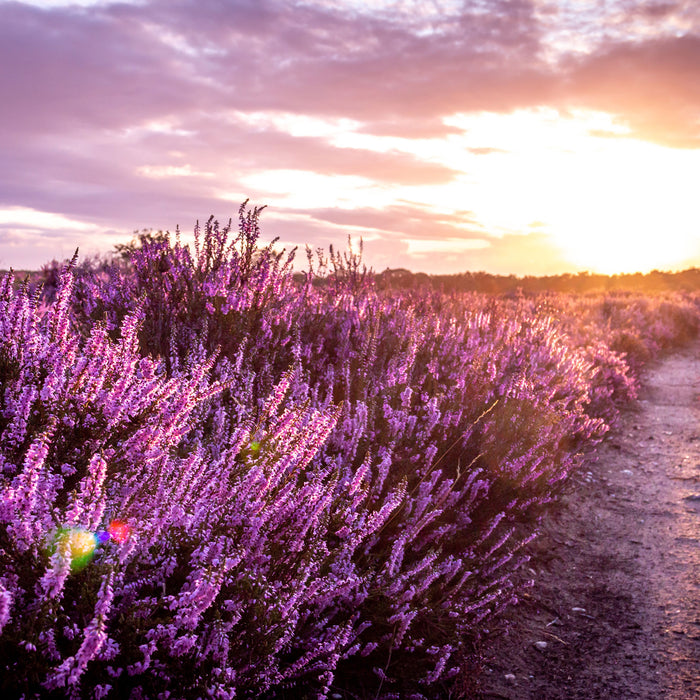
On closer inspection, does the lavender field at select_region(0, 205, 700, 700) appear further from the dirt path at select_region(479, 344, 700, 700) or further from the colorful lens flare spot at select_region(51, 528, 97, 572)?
the dirt path at select_region(479, 344, 700, 700)

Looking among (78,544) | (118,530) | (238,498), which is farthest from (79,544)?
(238,498)

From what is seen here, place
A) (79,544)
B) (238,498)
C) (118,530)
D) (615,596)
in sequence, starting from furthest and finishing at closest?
(615,596)
(238,498)
(118,530)
(79,544)

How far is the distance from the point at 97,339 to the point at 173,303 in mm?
2221

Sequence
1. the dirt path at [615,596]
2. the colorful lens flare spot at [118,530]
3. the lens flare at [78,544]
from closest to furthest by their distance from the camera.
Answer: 1. the lens flare at [78,544]
2. the colorful lens flare spot at [118,530]
3. the dirt path at [615,596]

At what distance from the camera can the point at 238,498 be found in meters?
2.09

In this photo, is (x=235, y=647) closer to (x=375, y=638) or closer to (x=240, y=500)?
(x=240, y=500)

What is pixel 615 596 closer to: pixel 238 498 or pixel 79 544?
pixel 238 498

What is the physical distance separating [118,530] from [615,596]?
3009mm

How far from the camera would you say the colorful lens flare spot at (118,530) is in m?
1.78

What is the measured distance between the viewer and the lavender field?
62.2 inches

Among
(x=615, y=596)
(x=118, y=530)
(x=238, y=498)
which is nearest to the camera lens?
(x=118, y=530)

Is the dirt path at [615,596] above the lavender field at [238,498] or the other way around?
the other way around

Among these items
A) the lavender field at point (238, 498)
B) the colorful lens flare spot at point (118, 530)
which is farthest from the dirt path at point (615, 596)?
the colorful lens flare spot at point (118, 530)

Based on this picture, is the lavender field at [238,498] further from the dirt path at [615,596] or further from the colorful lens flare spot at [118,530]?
the dirt path at [615,596]
